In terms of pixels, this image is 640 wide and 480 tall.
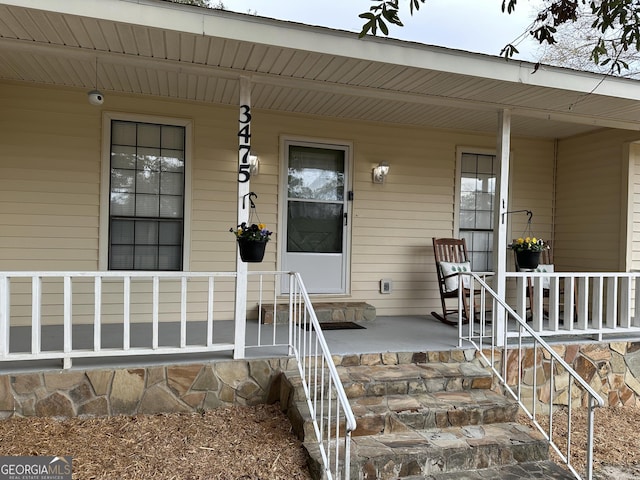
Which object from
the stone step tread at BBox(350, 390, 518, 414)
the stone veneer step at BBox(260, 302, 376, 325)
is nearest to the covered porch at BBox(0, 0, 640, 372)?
the stone veneer step at BBox(260, 302, 376, 325)

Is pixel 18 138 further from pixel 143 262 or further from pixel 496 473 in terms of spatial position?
pixel 496 473

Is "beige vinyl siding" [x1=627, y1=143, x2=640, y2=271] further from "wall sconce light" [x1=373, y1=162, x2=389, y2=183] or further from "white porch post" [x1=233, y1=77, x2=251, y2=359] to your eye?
"white porch post" [x1=233, y1=77, x2=251, y2=359]

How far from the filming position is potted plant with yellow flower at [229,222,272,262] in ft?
11.0

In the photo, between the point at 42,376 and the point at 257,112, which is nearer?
the point at 42,376

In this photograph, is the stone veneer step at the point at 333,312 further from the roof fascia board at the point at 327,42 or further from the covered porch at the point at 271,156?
the roof fascia board at the point at 327,42

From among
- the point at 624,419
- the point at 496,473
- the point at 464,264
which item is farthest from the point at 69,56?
the point at 624,419

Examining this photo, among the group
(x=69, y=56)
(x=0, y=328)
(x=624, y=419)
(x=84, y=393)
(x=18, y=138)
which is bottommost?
(x=624, y=419)

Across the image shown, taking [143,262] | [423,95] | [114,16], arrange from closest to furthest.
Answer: [114,16]
[423,95]
[143,262]

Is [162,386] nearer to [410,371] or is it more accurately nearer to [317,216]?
[410,371]

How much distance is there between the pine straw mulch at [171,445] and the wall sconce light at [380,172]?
3.07m

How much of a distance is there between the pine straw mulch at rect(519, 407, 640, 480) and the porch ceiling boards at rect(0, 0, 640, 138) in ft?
9.33

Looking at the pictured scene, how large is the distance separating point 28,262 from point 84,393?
1930 mm

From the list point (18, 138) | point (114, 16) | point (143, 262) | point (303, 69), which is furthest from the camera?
point (143, 262)

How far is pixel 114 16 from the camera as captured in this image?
277 centimetres
